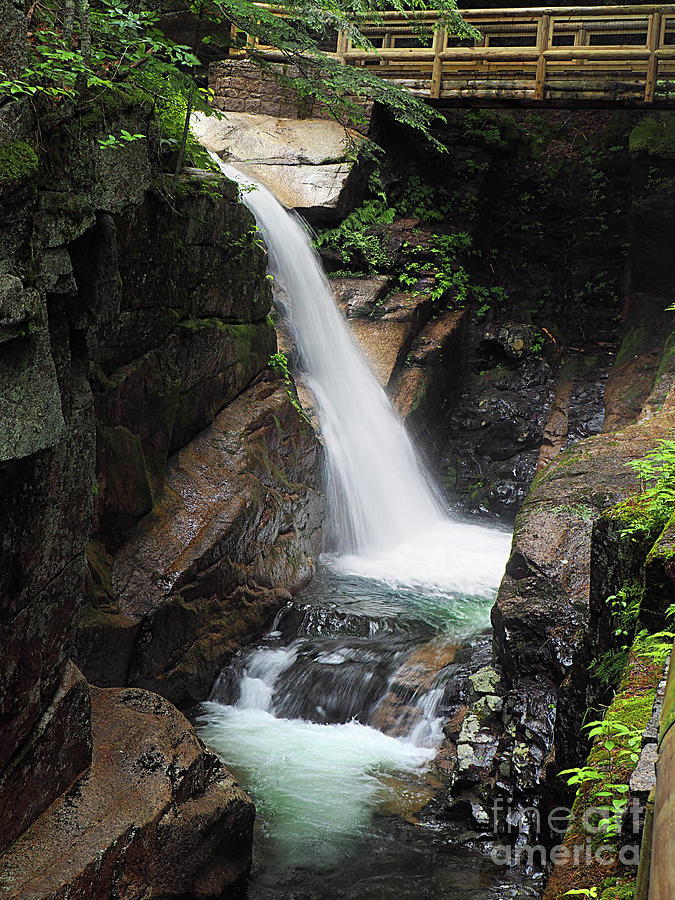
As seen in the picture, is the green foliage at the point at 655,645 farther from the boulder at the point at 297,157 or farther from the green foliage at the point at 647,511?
the boulder at the point at 297,157

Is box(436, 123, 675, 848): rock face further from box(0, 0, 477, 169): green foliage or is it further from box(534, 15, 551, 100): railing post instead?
box(534, 15, 551, 100): railing post

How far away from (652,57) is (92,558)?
458 inches

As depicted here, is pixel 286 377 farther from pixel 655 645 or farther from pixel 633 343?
pixel 655 645

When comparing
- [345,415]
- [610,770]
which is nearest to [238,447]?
[345,415]

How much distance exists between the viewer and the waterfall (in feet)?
29.8

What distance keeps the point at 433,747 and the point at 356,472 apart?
452 cm

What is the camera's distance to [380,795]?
4859 mm

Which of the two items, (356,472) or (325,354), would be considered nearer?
(356,472)

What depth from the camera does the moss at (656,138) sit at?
11.5 m

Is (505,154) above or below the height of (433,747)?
above

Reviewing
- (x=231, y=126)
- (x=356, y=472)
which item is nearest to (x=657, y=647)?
(x=356, y=472)

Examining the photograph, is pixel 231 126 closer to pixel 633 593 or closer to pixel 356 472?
pixel 356 472

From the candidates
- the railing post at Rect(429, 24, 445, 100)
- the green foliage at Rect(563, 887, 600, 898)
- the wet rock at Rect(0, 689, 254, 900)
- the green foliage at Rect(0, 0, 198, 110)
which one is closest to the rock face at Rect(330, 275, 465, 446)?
the railing post at Rect(429, 24, 445, 100)

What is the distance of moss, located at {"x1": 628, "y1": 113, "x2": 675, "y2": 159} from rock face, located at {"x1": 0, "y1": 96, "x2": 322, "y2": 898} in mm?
8673
